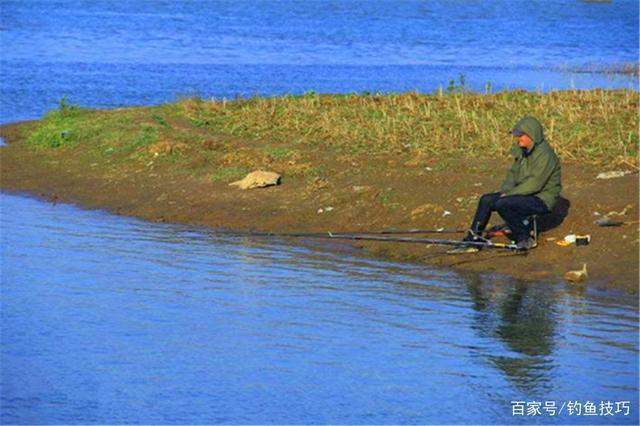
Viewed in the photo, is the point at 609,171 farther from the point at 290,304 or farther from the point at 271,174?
the point at 290,304

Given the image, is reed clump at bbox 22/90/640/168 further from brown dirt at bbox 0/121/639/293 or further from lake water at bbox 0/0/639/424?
lake water at bbox 0/0/639/424

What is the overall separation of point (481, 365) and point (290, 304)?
8.03 ft

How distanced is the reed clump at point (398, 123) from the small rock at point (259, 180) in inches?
53.9

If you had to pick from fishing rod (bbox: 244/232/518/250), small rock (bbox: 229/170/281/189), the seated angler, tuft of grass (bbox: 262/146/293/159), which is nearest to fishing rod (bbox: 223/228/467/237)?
fishing rod (bbox: 244/232/518/250)

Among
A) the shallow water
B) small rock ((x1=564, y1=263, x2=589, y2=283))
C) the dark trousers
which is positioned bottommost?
small rock ((x1=564, y1=263, x2=589, y2=283))

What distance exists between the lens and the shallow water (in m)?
32.3

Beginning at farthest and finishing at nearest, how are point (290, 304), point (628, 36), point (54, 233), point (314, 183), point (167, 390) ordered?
point (628, 36), point (314, 183), point (54, 233), point (290, 304), point (167, 390)

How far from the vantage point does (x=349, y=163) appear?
693 inches

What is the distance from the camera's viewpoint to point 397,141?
1859 cm

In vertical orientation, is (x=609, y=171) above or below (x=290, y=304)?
above

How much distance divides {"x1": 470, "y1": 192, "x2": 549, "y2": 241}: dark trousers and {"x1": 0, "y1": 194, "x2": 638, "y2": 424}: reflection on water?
0.58 metres

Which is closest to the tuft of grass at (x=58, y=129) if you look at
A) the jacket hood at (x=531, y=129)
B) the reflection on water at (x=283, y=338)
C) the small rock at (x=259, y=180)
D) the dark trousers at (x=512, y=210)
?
the small rock at (x=259, y=180)

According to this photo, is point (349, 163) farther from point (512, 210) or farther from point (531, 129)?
point (531, 129)

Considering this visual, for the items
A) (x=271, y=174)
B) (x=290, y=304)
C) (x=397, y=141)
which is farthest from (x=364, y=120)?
(x=290, y=304)
